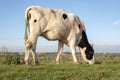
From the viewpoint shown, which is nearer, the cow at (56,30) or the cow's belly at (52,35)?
the cow at (56,30)

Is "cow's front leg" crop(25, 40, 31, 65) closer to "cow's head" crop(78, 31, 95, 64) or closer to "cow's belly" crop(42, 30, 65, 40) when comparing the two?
"cow's belly" crop(42, 30, 65, 40)

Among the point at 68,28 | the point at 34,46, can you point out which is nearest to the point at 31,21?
the point at 34,46

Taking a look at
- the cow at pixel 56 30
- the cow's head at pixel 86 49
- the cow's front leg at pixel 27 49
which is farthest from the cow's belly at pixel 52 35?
the cow's head at pixel 86 49

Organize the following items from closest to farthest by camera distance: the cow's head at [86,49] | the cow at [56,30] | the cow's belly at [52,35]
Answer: the cow at [56,30]
the cow's belly at [52,35]
the cow's head at [86,49]

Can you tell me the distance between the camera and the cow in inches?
705

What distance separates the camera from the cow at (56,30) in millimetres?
17906

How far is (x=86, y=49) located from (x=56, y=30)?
3.32 m

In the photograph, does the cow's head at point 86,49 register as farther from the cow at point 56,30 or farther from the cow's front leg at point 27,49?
the cow's front leg at point 27,49

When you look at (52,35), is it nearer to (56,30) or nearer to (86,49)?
(56,30)

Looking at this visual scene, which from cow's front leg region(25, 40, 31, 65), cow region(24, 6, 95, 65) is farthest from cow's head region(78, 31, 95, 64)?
cow's front leg region(25, 40, 31, 65)

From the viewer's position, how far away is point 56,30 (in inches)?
741

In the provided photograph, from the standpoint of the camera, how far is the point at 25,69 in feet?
50.0

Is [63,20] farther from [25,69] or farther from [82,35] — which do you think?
[25,69]

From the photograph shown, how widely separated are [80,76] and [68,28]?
5.89 meters
